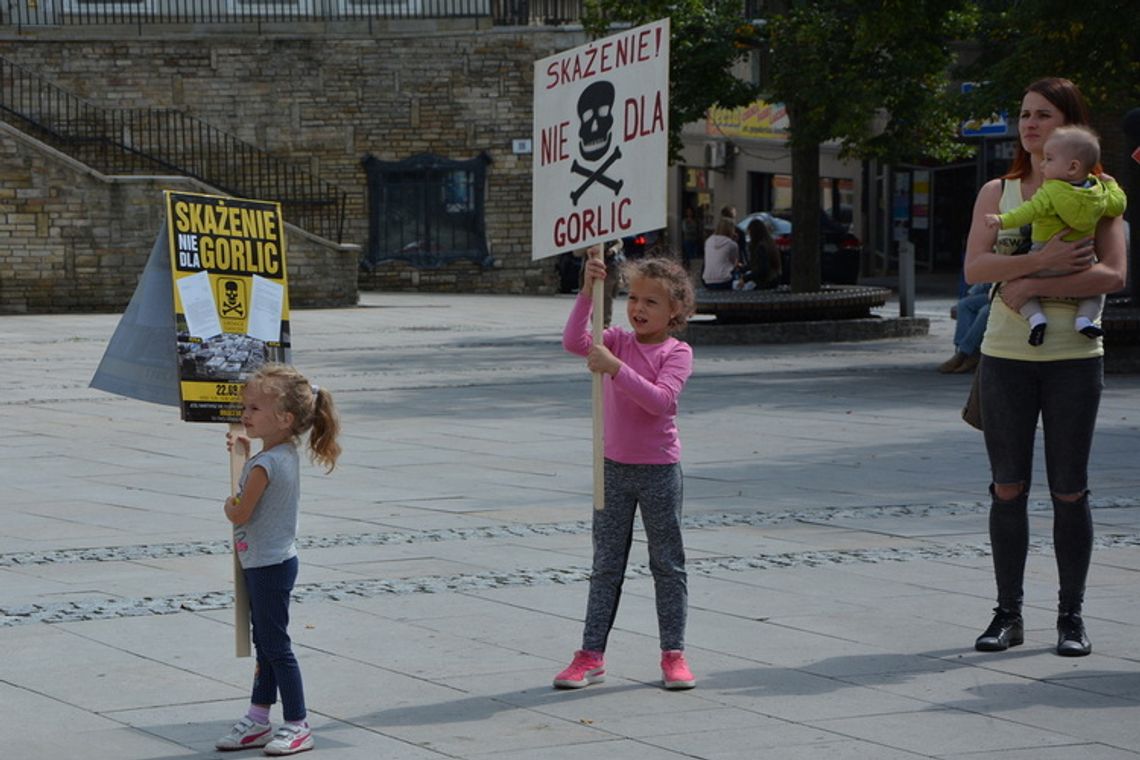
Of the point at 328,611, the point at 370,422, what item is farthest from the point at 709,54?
the point at 328,611

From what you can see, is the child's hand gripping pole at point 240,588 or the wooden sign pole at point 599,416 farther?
the wooden sign pole at point 599,416

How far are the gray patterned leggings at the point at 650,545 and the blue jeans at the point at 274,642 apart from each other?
3.45 ft

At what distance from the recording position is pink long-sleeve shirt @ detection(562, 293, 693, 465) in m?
6.18

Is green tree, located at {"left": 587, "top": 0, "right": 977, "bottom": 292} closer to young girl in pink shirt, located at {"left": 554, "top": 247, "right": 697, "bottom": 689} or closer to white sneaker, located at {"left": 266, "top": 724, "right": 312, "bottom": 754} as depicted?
young girl in pink shirt, located at {"left": 554, "top": 247, "right": 697, "bottom": 689}

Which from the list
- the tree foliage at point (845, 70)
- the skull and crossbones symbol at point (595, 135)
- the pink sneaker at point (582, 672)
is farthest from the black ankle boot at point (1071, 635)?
the tree foliage at point (845, 70)

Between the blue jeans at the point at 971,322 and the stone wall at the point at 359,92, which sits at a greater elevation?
the stone wall at the point at 359,92

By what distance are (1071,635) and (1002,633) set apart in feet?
0.74

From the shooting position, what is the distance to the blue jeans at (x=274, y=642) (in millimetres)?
5539

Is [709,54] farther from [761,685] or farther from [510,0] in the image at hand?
[761,685]

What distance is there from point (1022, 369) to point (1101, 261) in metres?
Result: 0.46

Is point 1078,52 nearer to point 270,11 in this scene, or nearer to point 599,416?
point 599,416

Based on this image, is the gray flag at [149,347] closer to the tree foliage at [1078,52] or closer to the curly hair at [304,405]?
the curly hair at [304,405]

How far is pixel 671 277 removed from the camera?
616cm

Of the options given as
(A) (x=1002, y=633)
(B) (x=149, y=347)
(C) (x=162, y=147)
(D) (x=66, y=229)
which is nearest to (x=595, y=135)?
(B) (x=149, y=347)
